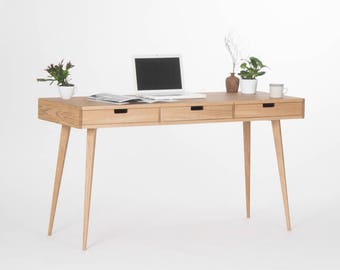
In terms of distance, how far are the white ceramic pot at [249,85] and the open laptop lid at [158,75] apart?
0.54 m

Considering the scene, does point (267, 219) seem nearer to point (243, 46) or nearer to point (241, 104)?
point (241, 104)

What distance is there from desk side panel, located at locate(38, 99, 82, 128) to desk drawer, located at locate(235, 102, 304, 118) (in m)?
1.19

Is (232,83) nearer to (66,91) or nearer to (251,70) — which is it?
(251,70)

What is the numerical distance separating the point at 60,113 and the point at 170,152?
281 centimetres

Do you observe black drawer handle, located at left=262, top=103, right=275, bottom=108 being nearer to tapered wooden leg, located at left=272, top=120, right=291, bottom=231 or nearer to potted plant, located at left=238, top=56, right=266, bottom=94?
tapered wooden leg, located at left=272, top=120, right=291, bottom=231

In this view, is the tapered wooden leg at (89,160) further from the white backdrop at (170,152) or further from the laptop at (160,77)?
the laptop at (160,77)

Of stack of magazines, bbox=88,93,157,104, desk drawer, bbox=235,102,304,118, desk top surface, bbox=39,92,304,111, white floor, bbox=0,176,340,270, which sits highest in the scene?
stack of magazines, bbox=88,93,157,104

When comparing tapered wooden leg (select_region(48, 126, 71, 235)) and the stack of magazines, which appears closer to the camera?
the stack of magazines

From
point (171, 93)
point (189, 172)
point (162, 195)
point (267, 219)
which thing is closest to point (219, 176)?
point (189, 172)

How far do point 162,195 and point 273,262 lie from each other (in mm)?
2038

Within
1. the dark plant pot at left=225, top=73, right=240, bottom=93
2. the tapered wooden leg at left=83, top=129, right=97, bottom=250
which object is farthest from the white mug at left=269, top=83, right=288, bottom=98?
the tapered wooden leg at left=83, top=129, right=97, bottom=250

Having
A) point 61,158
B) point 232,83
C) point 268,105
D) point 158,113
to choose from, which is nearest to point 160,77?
point 158,113

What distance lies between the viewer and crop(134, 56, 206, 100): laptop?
6.71 m

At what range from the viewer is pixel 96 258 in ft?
20.1
